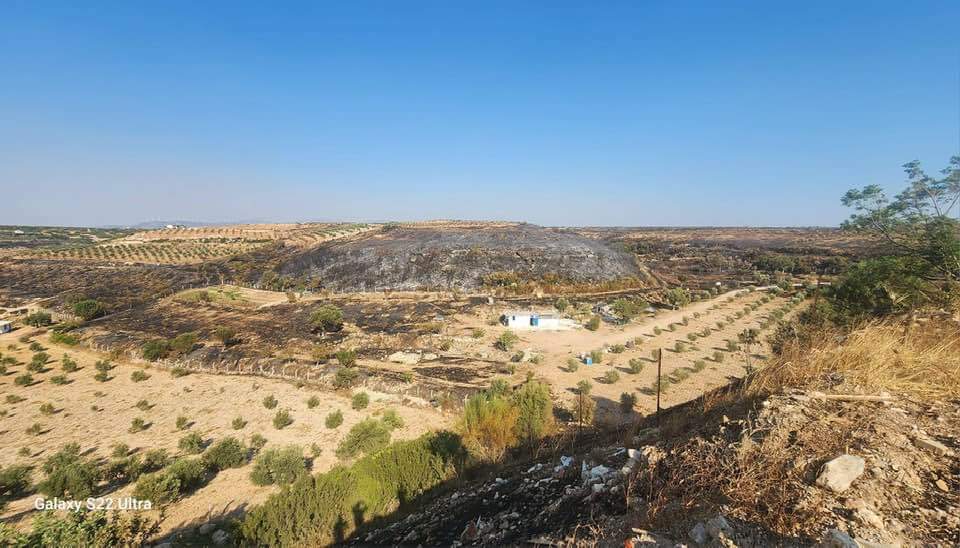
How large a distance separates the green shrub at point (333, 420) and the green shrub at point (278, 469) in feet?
8.01

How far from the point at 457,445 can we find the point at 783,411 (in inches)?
284

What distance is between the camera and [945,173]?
34.8 feet

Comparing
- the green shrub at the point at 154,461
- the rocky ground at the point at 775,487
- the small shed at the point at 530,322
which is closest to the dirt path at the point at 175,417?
the green shrub at the point at 154,461

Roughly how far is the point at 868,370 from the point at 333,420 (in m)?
13.7

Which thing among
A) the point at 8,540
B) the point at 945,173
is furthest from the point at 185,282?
the point at 945,173

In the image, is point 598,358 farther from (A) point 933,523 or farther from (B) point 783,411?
(A) point 933,523

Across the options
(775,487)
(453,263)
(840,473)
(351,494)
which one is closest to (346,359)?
(351,494)

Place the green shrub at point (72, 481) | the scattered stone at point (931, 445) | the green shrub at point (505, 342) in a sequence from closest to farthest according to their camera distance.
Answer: the scattered stone at point (931, 445), the green shrub at point (72, 481), the green shrub at point (505, 342)

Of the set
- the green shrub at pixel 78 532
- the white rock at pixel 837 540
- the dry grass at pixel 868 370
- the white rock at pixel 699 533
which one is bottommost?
the green shrub at pixel 78 532

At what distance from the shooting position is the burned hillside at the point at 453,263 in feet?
139

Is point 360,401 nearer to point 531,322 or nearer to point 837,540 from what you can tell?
point 837,540

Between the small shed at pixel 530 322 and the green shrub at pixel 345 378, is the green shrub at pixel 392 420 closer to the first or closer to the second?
the green shrub at pixel 345 378

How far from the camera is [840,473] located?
10.3 feet

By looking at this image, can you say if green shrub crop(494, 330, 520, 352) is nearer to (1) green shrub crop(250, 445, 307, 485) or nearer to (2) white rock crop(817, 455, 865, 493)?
(1) green shrub crop(250, 445, 307, 485)
